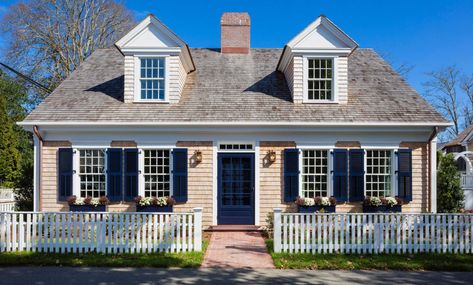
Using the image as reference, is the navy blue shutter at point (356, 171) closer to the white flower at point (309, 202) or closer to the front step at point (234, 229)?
the white flower at point (309, 202)

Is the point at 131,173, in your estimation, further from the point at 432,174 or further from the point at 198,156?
the point at 432,174

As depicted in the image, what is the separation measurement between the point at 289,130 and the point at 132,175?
5.19 m

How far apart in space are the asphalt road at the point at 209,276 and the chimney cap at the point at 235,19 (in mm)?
11209


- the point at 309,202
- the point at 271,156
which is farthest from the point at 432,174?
the point at 271,156

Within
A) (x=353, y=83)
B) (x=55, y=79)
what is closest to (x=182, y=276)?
(x=353, y=83)

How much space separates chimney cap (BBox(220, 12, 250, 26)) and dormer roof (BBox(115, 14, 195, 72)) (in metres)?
3.86

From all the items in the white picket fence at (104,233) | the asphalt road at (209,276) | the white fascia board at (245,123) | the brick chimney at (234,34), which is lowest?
the asphalt road at (209,276)

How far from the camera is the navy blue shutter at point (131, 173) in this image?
11430 millimetres

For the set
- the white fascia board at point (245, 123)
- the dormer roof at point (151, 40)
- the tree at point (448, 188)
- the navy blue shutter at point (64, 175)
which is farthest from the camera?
the tree at point (448, 188)

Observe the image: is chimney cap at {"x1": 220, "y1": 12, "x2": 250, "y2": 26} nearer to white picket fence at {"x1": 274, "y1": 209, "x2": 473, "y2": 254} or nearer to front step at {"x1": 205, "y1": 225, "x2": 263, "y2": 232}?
front step at {"x1": 205, "y1": 225, "x2": 263, "y2": 232}

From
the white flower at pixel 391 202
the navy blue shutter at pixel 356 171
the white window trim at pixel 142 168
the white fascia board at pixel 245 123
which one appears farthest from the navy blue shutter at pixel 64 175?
the white flower at pixel 391 202

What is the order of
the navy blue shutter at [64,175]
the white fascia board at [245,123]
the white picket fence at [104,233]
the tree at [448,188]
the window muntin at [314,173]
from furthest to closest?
the tree at [448,188] < the window muntin at [314,173] < the navy blue shutter at [64,175] < the white fascia board at [245,123] < the white picket fence at [104,233]

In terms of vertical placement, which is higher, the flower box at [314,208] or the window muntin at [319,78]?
the window muntin at [319,78]

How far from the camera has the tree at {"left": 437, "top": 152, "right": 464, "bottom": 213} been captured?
13.8 meters
